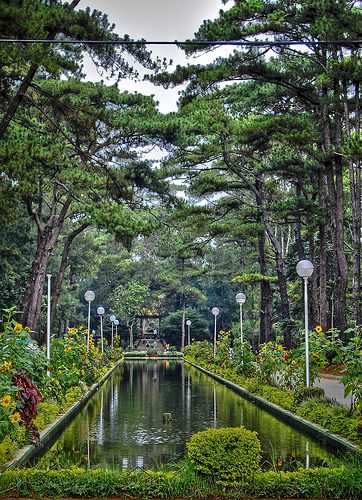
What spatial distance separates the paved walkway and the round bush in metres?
5.24

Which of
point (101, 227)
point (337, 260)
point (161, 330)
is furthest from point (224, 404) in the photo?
point (161, 330)

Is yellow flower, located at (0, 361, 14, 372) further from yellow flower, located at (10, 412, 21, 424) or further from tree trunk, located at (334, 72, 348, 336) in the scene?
tree trunk, located at (334, 72, 348, 336)

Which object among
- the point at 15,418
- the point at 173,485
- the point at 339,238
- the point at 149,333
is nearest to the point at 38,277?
the point at 339,238

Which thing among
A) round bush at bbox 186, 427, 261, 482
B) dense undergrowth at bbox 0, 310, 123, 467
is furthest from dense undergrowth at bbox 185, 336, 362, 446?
dense undergrowth at bbox 0, 310, 123, 467

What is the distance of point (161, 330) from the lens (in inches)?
1855

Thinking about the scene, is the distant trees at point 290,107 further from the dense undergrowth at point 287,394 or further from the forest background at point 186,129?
the dense undergrowth at point 287,394

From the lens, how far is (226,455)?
5.52m

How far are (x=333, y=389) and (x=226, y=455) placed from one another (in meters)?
8.43

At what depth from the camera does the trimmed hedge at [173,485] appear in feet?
17.7

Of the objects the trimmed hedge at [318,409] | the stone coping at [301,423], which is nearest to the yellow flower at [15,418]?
the stone coping at [301,423]

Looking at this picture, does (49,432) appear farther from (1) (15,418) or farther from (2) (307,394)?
(2) (307,394)

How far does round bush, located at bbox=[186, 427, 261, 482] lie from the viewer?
5.50m

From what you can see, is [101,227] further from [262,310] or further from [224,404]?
Result: [262,310]

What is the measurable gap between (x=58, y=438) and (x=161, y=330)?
38165 mm
